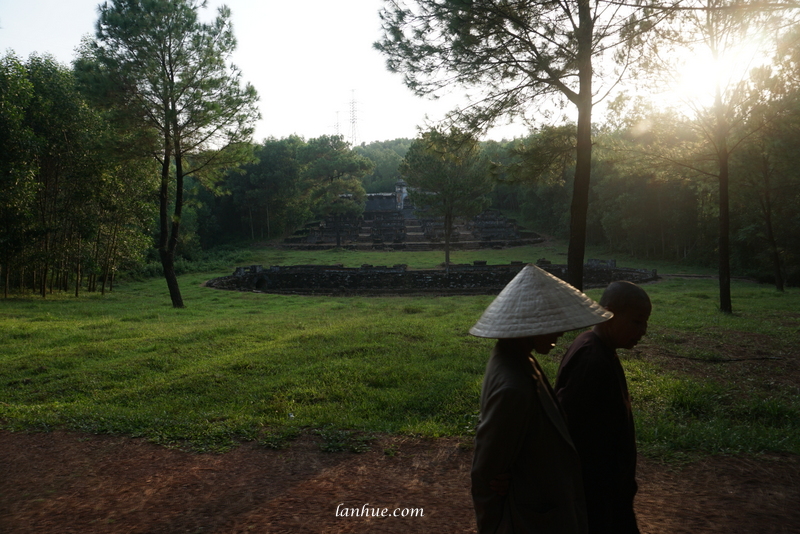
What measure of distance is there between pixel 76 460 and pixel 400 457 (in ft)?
8.79

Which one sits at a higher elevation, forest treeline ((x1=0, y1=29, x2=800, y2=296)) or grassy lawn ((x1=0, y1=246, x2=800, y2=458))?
forest treeline ((x1=0, y1=29, x2=800, y2=296))

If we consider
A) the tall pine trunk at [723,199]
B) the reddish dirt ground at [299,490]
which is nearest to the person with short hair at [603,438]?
the reddish dirt ground at [299,490]

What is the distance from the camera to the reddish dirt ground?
10.4ft

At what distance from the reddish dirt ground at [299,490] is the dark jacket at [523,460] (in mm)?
1519

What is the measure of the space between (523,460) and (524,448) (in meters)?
0.04

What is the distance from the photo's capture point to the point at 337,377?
20.9 feet

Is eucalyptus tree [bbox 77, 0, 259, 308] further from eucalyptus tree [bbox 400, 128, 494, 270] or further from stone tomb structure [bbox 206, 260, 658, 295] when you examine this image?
eucalyptus tree [bbox 400, 128, 494, 270]

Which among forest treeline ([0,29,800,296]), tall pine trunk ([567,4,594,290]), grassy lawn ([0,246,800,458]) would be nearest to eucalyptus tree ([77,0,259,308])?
forest treeline ([0,29,800,296])

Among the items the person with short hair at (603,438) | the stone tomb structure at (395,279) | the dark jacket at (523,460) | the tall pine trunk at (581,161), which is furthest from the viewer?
the stone tomb structure at (395,279)

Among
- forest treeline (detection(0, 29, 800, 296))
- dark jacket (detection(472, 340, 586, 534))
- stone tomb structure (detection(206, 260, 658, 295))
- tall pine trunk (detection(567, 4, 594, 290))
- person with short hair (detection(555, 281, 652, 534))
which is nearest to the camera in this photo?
dark jacket (detection(472, 340, 586, 534))

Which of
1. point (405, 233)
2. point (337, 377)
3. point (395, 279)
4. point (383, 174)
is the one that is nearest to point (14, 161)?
point (337, 377)

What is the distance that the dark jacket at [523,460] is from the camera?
1.75 metres

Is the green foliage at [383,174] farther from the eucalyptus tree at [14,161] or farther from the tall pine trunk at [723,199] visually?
the tall pine trunk at [723,199]

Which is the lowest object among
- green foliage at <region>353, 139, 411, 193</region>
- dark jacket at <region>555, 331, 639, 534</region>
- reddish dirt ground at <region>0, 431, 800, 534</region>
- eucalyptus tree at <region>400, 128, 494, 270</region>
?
reddish dirt ground at <region>0, 431, 800, 534</region>
